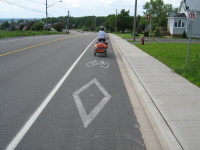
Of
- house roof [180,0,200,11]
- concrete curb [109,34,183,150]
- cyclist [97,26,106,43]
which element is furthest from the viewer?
house roof [180,0,200,11]

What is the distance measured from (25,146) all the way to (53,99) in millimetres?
2819

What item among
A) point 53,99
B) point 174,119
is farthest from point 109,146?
point 53,99

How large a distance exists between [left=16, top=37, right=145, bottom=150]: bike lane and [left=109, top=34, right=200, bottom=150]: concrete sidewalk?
449mm

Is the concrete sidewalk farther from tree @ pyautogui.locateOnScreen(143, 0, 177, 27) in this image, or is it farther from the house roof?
tree @ pyautogui.locateOnScreen(143, 0, 177, 27)

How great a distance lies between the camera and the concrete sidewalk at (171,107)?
15.1 feet

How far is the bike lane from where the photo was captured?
4.75 m

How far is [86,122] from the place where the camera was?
575 centimetres

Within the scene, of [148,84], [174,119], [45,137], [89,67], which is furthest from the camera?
A: [89,67]

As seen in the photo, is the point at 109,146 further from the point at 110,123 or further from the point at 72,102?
the point at 72,102

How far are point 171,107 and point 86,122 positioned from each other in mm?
2045

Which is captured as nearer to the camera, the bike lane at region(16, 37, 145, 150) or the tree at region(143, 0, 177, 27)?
the bike lane at region(16, 37, 145, 150)

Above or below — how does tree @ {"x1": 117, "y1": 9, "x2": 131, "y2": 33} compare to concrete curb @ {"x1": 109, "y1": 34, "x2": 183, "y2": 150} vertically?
above

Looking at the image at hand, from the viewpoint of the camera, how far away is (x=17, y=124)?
18.2 ft

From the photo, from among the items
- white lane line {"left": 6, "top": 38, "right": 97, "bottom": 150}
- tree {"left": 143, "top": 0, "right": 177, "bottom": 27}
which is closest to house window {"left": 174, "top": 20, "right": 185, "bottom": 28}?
tree {"left": 143, "top": 0, "right": 177, "bottom": 27}
